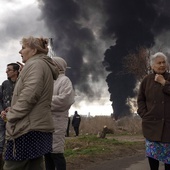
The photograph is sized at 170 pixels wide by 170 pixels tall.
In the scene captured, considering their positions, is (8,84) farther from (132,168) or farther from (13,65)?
(132,168)

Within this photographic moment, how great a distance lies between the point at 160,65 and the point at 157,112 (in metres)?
0.60

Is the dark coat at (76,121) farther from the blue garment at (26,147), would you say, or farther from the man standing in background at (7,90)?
the blue garment at (26,147)

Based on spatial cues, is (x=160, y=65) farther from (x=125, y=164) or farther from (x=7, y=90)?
(x=125, y=164)

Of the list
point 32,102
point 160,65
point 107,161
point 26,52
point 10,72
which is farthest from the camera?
point 107,161

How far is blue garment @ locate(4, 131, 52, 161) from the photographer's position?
372 centimetres

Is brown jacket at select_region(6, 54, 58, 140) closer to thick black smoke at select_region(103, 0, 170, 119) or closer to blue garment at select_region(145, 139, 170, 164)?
blue garment at select_region(145, 139, 170, 164)

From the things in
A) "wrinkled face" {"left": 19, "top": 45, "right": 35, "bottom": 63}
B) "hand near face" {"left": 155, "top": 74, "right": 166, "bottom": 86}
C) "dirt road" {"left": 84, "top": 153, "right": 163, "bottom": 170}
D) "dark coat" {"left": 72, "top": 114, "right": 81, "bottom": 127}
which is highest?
"dark coat" {"left": 72, "top": 114, "right": 81, "bottom": 127}

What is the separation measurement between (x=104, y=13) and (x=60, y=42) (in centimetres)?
1541

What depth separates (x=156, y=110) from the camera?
4961 mm

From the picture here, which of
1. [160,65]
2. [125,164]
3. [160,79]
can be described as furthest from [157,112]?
[125,164]

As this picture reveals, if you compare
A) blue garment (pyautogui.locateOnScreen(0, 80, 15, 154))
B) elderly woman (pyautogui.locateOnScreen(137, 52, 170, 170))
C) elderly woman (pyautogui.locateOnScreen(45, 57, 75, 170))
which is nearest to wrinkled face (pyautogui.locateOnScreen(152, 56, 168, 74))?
elderly woman (pyautogui.locateOnScreen(137, 52, 170, 170))

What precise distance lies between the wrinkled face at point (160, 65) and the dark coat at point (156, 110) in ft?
0.25

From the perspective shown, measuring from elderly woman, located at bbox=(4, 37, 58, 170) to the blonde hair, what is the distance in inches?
6.0

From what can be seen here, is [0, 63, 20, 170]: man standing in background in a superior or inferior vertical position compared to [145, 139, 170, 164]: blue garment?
superior
